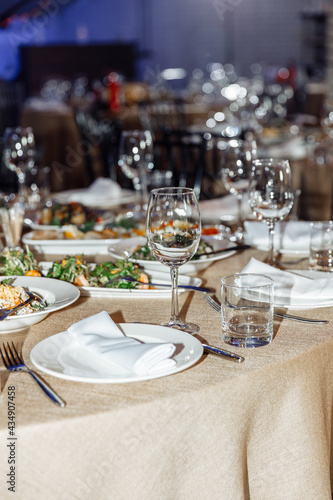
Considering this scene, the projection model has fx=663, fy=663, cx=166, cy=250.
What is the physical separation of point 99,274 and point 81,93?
7290mm

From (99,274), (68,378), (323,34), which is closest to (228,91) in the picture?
(323,34)

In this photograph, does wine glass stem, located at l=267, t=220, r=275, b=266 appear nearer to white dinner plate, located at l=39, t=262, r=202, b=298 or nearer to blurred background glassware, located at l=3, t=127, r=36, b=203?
white dinner plate, located at l=39, t=262, r=202, b=298

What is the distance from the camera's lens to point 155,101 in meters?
6.91

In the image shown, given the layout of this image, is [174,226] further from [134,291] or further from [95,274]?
[95,274]

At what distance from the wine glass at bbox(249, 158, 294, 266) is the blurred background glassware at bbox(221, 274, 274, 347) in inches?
16.5

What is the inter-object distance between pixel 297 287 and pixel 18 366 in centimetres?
60

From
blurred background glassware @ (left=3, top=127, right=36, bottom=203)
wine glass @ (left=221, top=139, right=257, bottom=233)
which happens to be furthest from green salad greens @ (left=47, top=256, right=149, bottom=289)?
blurred background glassware @ (left=3, top=127, right=36, bottom=203)

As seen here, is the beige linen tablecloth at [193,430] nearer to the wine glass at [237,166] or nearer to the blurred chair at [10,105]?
the wine glass at [237,166]

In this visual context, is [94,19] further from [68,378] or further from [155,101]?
[68,378]

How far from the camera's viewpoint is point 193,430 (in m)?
0.97

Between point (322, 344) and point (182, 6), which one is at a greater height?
point (182, 6)

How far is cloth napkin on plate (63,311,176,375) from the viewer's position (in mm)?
988

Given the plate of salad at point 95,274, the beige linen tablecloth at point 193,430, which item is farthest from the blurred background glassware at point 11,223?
the beige linen tablecloth at point 193,430

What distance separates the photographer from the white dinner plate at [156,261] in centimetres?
153
